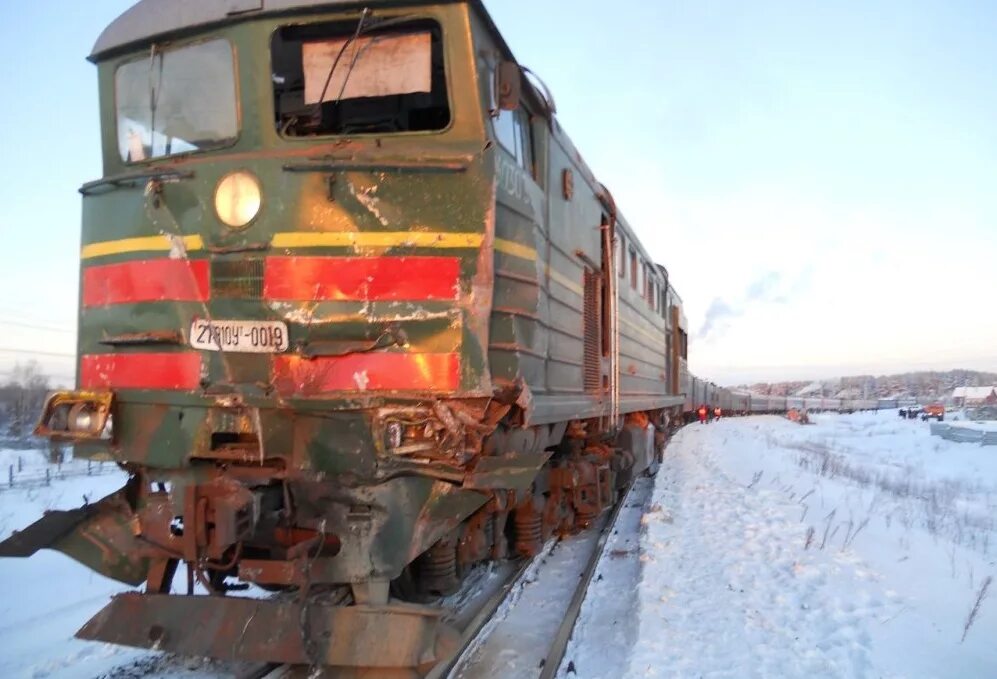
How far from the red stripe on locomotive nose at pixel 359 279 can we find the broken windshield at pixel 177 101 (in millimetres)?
949

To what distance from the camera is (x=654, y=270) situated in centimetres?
1192

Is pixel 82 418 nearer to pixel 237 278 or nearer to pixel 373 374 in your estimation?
pixel 237 278

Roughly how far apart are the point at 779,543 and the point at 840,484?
7.39 metres

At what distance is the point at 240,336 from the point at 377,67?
163 centimetres

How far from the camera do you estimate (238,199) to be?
383 centimetres

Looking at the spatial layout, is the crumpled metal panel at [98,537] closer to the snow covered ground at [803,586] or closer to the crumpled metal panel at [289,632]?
the crumpled metal panel at [289,632]

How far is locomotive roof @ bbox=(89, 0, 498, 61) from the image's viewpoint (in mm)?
3834

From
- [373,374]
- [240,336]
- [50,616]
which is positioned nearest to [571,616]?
[373,374]

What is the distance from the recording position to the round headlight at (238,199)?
3.81m

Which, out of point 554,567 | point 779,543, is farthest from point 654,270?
point 554,567

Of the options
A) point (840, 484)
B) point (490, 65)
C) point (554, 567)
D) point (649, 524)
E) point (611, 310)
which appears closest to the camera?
point (490, 65)

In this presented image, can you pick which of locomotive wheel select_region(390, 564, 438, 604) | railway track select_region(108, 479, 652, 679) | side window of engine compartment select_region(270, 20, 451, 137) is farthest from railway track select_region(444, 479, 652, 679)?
side window of engine compartment select_region(270, 20, 451, 137)

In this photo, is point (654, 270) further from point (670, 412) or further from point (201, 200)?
point (201, 200)

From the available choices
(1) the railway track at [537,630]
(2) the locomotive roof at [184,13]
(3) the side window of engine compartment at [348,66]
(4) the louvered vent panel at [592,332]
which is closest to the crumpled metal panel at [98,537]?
(1) the railway track at [537,630]
